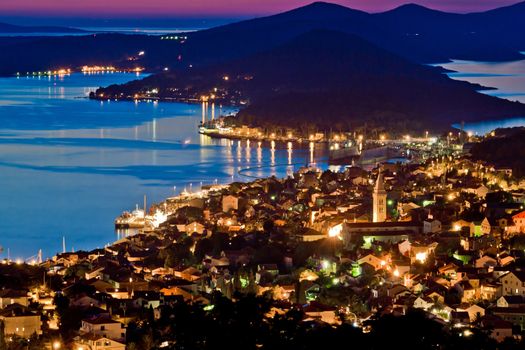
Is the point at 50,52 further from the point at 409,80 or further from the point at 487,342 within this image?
the point at 487,342

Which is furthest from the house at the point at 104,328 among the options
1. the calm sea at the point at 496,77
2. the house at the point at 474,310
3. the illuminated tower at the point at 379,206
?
the calm sea at the point at 496,77

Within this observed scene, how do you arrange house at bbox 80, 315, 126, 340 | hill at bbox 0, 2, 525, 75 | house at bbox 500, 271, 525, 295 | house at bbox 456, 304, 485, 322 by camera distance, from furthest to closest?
1. hill at bbox 0, 2, 525, 75
2. house at bbox 500, 271, 525, 295
3. house at bbox 456, 304, 485, 322
4. house at bbox 80, 315, 126, 340

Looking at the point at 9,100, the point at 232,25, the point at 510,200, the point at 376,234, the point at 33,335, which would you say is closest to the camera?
the point at 33,335

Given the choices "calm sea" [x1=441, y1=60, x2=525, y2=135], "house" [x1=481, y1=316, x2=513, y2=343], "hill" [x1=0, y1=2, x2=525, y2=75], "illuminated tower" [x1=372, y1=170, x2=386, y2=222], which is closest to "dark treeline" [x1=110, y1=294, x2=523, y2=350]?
"house" [x1=481, y1=316, x2=513, y2=343]

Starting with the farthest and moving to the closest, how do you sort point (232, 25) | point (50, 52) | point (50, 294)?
point (50, 52), point (232, 25), point (50, 294)

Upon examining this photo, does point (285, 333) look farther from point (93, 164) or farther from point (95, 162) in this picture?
point (95, 162)

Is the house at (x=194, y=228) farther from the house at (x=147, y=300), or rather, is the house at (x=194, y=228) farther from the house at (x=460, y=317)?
the house at (x=460, y=317)

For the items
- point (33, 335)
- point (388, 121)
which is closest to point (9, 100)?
point (388, 121)

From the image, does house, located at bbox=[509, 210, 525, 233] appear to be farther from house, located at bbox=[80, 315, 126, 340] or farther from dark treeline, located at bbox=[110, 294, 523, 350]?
dark treeline, located at bbox=[110, 294, 523, 350]
